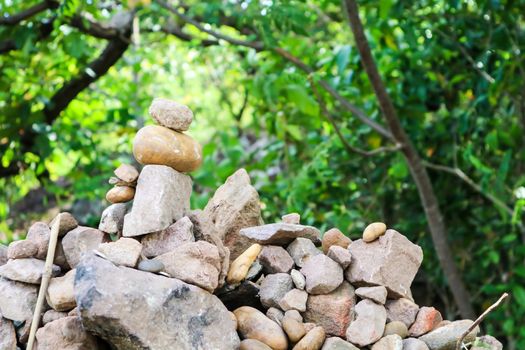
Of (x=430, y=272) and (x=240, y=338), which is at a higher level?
(x=240, y=338)

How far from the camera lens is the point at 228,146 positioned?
307 centimetres

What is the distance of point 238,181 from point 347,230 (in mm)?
1707

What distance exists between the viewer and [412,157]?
9.01 ft

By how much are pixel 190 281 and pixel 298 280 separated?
19 centimetres

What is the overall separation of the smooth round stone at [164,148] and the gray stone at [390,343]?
0.39 meters

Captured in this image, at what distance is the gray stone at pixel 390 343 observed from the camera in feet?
3.60

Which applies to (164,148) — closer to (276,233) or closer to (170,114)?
(170,114)

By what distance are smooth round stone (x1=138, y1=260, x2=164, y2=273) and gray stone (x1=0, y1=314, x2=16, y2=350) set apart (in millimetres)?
225

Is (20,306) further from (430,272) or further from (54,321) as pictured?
(430,272)

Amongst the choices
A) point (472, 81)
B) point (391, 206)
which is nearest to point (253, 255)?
point (472, 81)

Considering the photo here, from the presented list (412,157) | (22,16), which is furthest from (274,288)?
(22,16)

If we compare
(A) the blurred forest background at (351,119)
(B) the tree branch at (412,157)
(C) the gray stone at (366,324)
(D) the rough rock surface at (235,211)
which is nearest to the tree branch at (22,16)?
(A) the blurred forest background at (351,119)

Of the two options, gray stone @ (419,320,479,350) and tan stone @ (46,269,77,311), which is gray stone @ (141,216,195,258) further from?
gray stone @ (419,320,479,350)

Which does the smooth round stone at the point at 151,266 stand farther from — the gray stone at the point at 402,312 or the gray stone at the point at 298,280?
the gray stone at the point at 402,312
